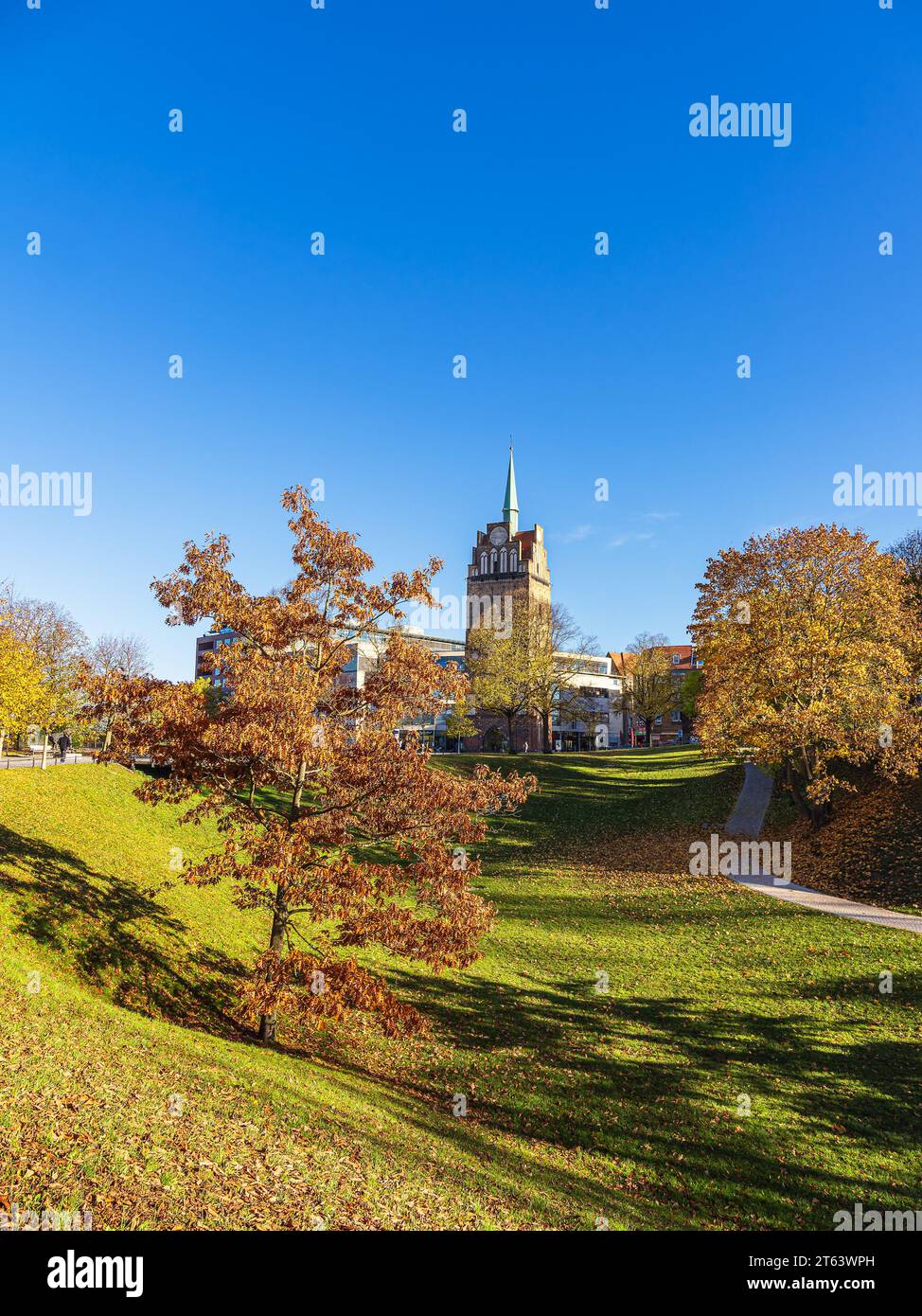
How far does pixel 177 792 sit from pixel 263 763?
5.99ft

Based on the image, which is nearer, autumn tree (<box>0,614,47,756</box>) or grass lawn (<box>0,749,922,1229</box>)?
grass lawn (<box>0,749,922,1229</box>)

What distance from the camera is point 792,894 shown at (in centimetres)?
2377

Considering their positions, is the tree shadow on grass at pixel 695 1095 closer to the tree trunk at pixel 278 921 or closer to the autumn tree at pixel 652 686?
the tree trunk at pixel 278 921

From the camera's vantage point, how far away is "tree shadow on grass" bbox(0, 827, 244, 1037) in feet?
44.1

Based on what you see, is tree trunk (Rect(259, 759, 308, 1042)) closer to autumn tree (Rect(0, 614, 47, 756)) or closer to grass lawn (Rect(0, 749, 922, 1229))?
grass lawn (Rect(0, 749, 922, 1229))

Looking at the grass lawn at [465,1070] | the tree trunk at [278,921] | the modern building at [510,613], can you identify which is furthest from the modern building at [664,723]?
the tree trunk at [278,921]

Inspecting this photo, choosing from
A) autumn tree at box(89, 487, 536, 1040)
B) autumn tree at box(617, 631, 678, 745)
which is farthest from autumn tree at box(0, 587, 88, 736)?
autumn tree at box(617, 631, 678, 745)

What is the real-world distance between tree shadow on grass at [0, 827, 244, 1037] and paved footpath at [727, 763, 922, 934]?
16.4m

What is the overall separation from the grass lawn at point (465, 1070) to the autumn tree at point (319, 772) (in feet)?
6.65

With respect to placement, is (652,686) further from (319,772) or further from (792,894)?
(319,772)

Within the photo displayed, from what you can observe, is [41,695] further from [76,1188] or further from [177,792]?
[76,1188]

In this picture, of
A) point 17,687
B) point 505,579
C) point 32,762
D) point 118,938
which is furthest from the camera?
point 505,579

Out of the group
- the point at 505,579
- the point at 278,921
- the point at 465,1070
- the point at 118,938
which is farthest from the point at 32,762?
the point at 505,579

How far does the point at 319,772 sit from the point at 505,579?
6454 centimetres
